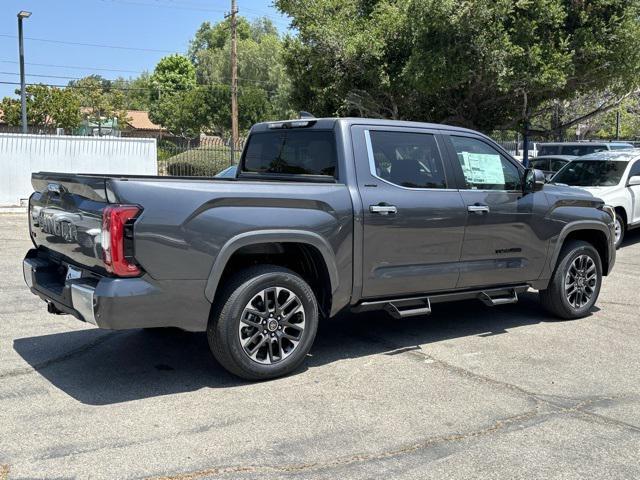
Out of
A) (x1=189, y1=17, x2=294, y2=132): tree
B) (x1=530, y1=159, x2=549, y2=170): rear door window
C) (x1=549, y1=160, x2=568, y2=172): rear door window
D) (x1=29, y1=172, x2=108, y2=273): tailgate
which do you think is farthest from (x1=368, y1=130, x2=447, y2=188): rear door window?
(x1=189, y1=17, x2=294, y2=132): tree

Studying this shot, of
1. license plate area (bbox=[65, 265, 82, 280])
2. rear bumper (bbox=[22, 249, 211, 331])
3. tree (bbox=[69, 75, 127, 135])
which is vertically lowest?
rear bumper (bbox=[22, 249, 211, 331])

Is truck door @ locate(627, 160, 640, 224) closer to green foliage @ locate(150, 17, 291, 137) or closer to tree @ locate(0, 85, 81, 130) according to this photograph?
green foliage @ locate(150, 17, 291, 137)

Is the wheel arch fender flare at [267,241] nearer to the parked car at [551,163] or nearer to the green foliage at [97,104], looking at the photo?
the parked car at [551,163]

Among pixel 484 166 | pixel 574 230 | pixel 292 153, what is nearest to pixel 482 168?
pixel 484 166

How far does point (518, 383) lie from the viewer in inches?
197

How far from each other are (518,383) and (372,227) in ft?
5.25

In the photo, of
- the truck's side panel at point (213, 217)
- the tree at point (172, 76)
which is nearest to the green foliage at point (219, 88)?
the tree at point (172, 76)

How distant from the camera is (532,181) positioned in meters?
6.32

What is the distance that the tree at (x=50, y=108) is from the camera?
143 ft

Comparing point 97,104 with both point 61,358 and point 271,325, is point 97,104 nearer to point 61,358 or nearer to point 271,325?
point 61,358

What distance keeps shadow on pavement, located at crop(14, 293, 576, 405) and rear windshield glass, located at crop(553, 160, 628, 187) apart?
572cm

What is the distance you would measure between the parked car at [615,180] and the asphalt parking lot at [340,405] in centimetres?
574

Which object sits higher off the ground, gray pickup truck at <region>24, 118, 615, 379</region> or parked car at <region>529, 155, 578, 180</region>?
parked car at <region>529, 155, 578, 180</region>

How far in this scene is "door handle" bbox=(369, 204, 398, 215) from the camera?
5.24m
